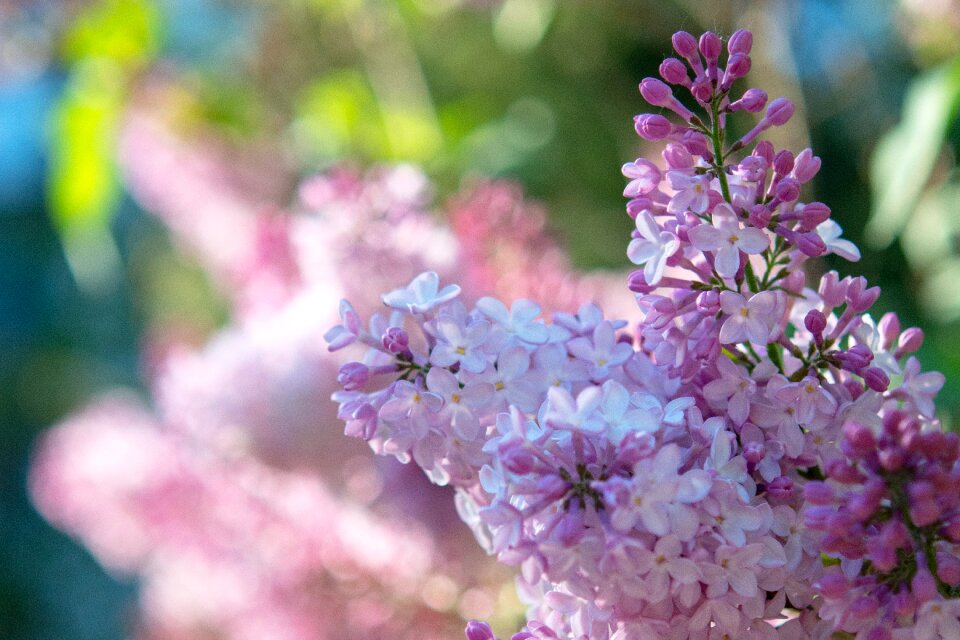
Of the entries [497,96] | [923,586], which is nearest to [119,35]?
[497,96]

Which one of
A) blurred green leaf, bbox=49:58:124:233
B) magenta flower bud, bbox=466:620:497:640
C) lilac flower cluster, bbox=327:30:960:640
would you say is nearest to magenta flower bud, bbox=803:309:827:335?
lilac flower cluster, bbox=327:30:960:640

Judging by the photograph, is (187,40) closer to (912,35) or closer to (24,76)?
(24,76)

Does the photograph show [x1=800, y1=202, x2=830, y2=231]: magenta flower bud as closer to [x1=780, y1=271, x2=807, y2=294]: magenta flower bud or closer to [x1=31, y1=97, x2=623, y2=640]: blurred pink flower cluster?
[x1=780, y1=271, x2=807, y2=294]: magenta flower bud

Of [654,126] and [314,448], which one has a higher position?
[654,126]

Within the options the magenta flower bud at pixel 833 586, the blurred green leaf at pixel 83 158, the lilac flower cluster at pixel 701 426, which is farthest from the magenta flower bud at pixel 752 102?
the blurred green leaf at pixel 83 158

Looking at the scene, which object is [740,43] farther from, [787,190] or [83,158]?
[83,158]

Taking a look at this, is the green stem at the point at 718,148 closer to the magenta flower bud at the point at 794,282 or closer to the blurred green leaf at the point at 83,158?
the magenta flower bud at the point at 794,282
